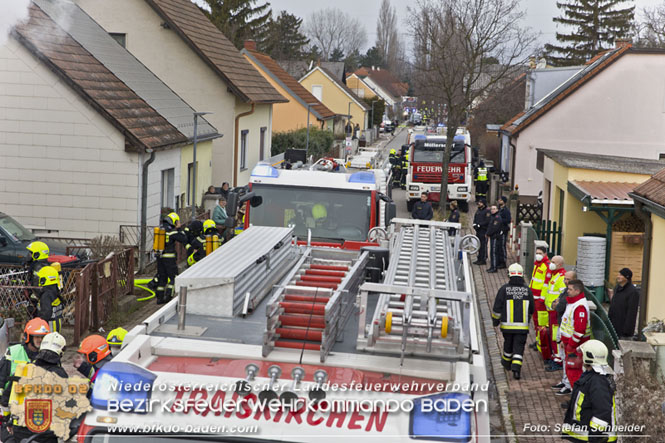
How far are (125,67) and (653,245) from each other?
1642 cm

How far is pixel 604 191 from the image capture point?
17062 millimetres

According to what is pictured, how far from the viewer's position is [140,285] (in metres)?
15.7

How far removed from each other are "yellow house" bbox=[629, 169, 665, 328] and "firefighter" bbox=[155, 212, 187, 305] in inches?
308

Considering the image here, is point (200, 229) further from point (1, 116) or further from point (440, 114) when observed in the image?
point (440, 114)

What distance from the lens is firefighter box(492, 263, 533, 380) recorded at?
1098cm

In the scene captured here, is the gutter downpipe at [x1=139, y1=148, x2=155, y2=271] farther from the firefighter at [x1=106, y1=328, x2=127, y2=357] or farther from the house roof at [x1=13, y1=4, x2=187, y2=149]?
the firefighter at [x1=106, y1=328, x2=127, y2=357]

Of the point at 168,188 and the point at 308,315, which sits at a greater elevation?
the point at 168,188

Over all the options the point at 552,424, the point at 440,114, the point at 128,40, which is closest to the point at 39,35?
the point at 128,40

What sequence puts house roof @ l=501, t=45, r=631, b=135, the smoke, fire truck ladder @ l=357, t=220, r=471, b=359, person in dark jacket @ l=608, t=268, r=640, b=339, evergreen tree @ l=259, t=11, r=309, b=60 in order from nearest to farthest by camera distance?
1. fire truck ladder @ l=357, t=220, r=471, b=359
2. person in dark jacket @ l=608, t=268, r=640, b=339
3. the smoke
4. house roof @ l=501, t=45, r=631, b=135
5. evergreen tree @ l=259, t=11, r=309, b=60

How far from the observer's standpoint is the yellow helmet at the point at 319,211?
38.8 feet

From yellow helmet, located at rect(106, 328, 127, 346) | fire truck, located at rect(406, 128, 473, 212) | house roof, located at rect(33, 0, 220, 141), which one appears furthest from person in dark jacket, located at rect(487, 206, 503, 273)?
yellow helmet, located at rect(106, 328, 127, 346)

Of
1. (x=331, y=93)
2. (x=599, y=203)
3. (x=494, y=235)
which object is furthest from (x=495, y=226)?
(x=331, y=93)

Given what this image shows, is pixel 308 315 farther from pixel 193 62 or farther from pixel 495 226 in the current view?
pixel 193 62

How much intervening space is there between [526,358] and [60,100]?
37.3 ft
